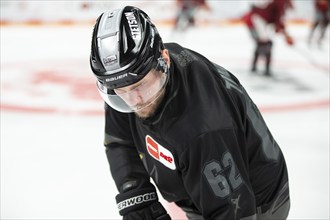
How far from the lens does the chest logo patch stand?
1.16 m

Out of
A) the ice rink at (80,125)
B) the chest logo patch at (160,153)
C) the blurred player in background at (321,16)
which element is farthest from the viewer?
the blurred player in background at (321,16)

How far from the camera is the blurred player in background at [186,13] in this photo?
7.36 meters

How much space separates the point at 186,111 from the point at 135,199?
432mm

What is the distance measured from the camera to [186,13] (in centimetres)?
739

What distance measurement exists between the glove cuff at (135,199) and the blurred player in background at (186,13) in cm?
608

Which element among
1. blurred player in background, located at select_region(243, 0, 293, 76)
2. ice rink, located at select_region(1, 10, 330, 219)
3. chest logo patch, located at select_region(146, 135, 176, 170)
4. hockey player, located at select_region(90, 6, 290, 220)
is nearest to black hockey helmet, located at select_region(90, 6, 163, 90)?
hockey player, located at select_region(90, 6, 290, 220)

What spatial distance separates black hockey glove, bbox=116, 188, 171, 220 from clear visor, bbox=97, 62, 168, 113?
36cm

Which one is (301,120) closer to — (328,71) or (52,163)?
(52,163)

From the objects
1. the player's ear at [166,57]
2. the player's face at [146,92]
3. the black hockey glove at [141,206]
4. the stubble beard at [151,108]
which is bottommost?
the black hockey glove at [141,206]

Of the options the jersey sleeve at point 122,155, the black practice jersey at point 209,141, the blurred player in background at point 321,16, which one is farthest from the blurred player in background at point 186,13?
the black practice jersey at point 209,141

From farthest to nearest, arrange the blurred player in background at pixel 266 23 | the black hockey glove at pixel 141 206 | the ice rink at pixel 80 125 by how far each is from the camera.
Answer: the blurred player in background at pixel 266 23
the ice rink at pixel 80 125
the black hockey glove at pixel 141 206

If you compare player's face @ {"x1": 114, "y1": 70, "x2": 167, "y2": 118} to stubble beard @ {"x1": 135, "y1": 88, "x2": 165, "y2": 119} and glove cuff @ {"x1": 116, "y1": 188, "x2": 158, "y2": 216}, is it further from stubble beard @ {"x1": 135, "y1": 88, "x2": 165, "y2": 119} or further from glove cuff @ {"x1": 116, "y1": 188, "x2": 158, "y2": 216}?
glove cuff @ {"x1": 116, "y1": 188, "x2": 158, "y2": 216}

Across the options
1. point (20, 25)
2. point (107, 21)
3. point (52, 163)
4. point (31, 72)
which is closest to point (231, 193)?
point (107, 21)

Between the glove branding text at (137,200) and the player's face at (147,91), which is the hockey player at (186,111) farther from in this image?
the glove branding text at (137,200)
